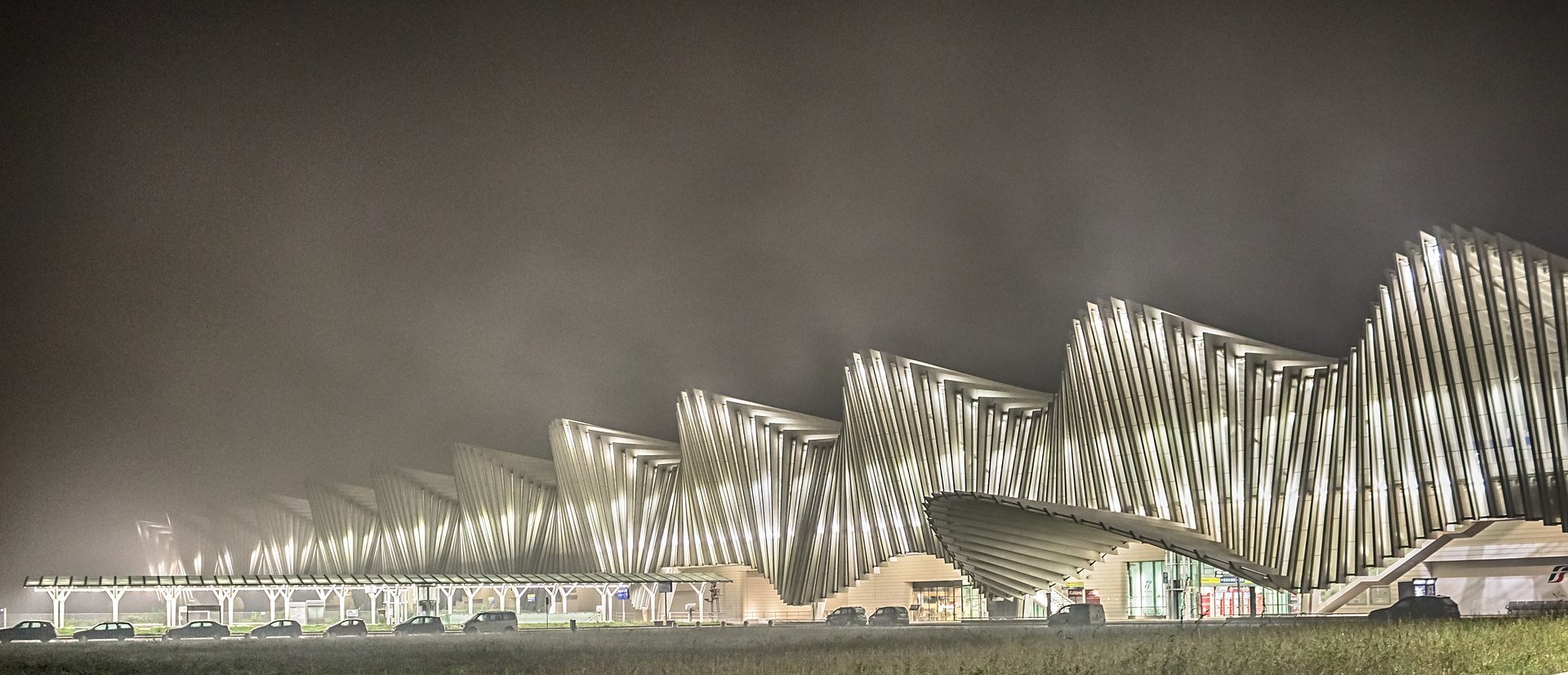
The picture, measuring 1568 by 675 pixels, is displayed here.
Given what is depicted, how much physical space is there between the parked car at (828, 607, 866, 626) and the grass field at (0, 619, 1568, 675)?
24746mm

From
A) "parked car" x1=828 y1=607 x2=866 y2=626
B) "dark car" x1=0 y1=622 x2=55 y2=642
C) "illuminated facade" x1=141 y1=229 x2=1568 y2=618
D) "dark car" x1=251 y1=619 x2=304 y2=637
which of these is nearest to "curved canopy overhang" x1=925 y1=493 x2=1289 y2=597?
"illuminated facade" x1=141 y1=229 x2=1568 y2=618

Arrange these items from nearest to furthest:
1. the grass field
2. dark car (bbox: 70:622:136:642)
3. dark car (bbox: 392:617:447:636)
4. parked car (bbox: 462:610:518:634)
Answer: the grass field, dark car (bbox: 70:622:136:642), dark car (bbox: 392:617:447:636), parked car (bbox: 462:610:518:634)

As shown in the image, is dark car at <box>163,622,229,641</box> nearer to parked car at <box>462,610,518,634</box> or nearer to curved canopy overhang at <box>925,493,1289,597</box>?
parked car at <box>462,610,518,634</box>

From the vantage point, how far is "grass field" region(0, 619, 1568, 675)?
19.5 metres

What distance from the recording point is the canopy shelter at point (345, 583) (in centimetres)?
7206

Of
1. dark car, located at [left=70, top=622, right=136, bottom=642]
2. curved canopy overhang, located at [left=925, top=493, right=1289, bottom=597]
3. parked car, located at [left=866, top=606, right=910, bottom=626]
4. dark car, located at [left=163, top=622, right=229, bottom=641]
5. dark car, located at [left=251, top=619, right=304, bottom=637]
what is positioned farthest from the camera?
parked car, located at [left=866, top=606, right=910, bottom=626]

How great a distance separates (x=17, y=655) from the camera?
118 feet

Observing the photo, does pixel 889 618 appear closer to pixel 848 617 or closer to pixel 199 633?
pixel 848 617

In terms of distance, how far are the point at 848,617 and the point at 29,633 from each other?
36.3m

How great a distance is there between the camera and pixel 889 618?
62000mm

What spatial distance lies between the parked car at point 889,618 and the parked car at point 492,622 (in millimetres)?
16212

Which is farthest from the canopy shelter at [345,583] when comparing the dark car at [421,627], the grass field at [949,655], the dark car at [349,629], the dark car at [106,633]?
the grass field at [949,655]

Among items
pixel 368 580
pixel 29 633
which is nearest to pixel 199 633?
pixel 29 633

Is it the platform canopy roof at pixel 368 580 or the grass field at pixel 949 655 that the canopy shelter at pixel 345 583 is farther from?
the grass field at pixel 949 655
